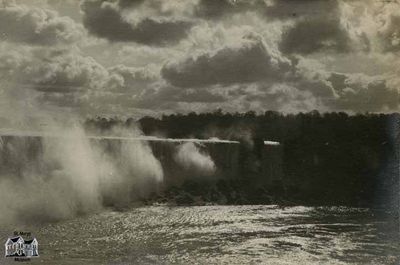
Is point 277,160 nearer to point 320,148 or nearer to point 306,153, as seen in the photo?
point 306,153

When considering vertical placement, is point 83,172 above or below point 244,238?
above

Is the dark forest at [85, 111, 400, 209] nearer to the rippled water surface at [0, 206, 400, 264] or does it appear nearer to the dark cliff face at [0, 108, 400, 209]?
the dark cliff face at [0, 108, 400, 209]

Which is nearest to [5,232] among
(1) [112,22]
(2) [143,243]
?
(2) [143,243]

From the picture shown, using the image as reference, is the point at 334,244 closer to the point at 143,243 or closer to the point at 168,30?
the point at 143,243

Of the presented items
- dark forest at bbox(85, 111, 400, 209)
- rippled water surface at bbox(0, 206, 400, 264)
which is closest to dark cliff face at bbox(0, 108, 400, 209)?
dark forest at bbox(85, 111, 400, 209)

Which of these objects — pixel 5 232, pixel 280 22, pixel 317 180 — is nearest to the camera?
pixel 5 232

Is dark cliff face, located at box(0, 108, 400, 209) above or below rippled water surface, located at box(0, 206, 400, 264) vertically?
above
